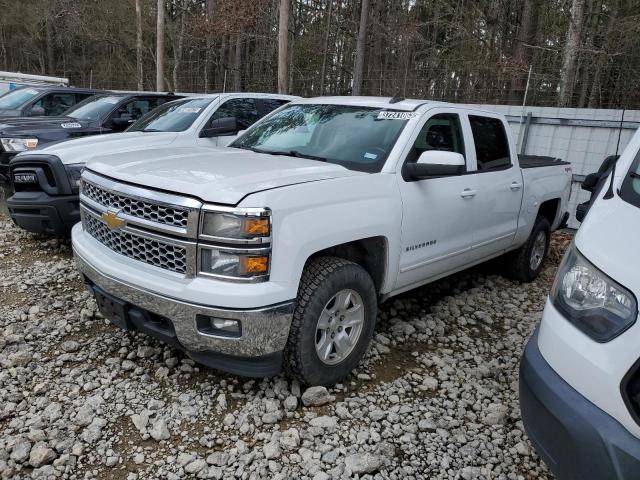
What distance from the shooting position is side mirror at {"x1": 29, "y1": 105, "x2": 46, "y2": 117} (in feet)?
29.6

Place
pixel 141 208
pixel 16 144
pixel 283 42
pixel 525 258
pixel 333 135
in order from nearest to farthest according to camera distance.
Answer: pixel 141 208, pixel 333 135, pixel 525 258, pixel 16 144, pixel 283 42

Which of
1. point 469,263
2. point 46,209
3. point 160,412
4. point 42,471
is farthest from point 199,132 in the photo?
point 42,471

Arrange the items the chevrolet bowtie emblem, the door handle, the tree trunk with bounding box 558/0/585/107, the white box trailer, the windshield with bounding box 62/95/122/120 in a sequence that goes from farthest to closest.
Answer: the white box trailer, the tree trunk with bounding box 558/0/585/107, the windshield with bounding box 62/95/122/120, the door handle, the chevrolet bowtie emblem

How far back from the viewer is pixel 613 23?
41.4 ft

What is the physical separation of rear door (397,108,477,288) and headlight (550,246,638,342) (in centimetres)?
139

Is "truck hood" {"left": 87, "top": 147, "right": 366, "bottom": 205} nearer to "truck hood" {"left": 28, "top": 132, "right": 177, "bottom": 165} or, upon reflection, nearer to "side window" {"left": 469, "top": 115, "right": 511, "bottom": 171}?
"side window" {"left": 469, "top": 115, "right": 511, "bottom": 171}

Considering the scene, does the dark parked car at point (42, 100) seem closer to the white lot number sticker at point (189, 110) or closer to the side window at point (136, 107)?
the side window at point (136, 107)

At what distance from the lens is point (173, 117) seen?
6684mm

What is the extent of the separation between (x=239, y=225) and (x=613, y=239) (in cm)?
165

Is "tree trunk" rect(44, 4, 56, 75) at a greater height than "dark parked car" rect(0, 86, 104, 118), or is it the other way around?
"tree trunk" rect(44, 4, 56, 75)

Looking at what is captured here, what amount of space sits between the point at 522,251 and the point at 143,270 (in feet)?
13.4

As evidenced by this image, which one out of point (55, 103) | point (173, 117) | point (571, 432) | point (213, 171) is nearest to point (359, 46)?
point (55, 103)

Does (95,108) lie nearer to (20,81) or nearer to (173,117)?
(173,117)

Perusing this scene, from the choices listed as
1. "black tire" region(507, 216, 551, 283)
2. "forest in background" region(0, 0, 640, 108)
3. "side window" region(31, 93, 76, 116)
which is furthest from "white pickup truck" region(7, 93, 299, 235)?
"forest in background" region(0, 0, 640, 108)
